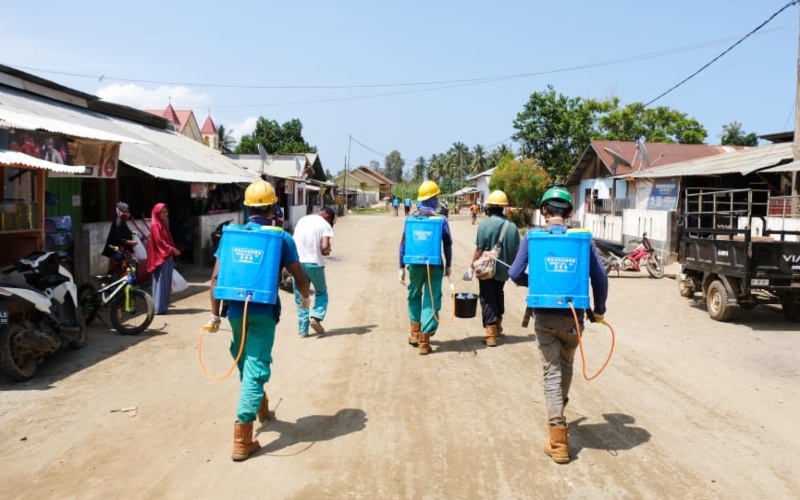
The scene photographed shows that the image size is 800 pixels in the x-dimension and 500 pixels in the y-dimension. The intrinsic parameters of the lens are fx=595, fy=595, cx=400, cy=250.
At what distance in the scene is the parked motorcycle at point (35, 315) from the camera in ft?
18.9

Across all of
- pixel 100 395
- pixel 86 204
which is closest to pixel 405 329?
pixel 100 395

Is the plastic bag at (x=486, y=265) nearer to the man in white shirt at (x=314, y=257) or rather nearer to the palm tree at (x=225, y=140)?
the man in white shirt at (x=314, y=257)

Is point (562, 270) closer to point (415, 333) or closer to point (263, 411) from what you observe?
point (263, 411)

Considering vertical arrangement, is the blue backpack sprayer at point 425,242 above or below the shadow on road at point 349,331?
above

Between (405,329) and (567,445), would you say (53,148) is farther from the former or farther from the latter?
(567,445)

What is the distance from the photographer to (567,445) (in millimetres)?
4207

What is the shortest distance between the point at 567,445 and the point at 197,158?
50.9 feet

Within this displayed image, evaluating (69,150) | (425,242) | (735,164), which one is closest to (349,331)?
(425,242)

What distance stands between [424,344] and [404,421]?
2274 millimetres

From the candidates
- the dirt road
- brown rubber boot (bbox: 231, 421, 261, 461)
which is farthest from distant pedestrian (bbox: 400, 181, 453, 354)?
brown rubber boot (bbox: 231, 421, 261, 461)

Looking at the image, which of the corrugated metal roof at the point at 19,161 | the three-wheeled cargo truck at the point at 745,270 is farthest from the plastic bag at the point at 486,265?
the corrugated metal roof at the point at 19,161

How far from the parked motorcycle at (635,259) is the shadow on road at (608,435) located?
418 inches

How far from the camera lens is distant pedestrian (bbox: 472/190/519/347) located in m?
7.50

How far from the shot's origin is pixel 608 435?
183 inches
